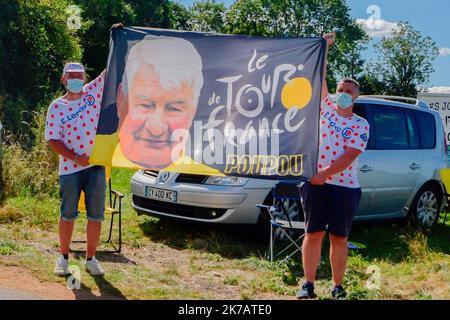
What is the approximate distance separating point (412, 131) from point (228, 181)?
316cm

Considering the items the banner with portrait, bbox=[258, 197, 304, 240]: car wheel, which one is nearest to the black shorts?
the banner with portrait

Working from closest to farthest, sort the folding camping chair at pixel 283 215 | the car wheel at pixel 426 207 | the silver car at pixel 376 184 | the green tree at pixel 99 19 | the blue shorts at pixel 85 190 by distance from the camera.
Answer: the blue shorts at pixel 85 190 < the folding camping chair at pixel 283 215 < the silver car at pixel 376 184 < the car wheel at pixel 426 207 < the green tree at pixel 99 19

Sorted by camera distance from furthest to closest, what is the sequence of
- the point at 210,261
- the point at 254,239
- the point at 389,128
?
the point at 389,128
the point at 254,239
the point at 210,261

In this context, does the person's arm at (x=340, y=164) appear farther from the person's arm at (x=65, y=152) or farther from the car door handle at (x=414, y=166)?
the car door handle at (x=414, y=166)

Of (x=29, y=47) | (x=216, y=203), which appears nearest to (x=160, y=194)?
(x=216, y=203)

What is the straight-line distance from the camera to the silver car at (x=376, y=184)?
7621 millimetres

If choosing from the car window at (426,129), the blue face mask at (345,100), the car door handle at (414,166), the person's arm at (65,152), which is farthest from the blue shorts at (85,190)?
the car window at (426,129)

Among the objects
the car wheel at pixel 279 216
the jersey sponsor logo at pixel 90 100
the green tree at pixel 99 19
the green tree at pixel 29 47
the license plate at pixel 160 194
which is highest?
the green tree at pixel 99 19

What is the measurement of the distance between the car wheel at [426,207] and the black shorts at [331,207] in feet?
13.8

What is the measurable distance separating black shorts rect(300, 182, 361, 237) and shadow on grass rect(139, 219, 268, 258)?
6.73 feet

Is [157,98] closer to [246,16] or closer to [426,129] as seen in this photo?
[426,129]

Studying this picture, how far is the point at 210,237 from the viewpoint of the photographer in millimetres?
7922

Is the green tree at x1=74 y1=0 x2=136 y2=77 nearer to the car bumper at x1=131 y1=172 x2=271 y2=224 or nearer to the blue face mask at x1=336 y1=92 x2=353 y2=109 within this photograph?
the car bumper at x1=131 y1=172 x2=271 y2=224
